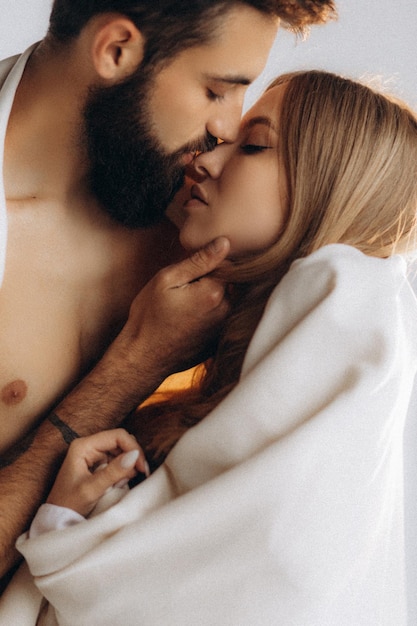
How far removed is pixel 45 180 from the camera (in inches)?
57.4

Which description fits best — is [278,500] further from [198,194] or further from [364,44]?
[364,44]

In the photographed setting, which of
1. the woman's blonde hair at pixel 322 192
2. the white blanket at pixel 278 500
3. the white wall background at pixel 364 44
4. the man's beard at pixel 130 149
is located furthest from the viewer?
the white wall background at pixel 364 44

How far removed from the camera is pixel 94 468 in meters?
1.23

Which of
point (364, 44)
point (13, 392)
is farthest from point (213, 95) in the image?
point (364, 44)

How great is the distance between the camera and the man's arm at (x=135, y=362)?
1.30m

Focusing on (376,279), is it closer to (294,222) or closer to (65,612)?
(294,222)

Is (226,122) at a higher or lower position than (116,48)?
lower

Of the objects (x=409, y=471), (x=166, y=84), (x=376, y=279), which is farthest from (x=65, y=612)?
(x=409, y=471)

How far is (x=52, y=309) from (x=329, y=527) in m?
0.62

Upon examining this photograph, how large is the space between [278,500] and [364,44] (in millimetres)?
1249

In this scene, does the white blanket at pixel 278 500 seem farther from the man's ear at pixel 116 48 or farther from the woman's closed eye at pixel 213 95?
the man's ear at pixel 116 48

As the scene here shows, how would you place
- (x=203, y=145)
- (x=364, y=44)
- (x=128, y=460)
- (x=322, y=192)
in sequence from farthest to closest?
(x=364, y=44), (x=203, y=145), (x=322, y=192), (x=128, y=460)

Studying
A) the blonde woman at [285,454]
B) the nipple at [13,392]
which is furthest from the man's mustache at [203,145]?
the nipple at [13,392]

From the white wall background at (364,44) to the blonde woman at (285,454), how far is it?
0.62 meters
